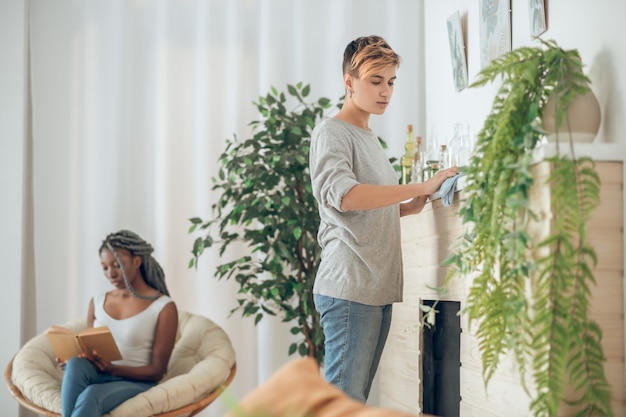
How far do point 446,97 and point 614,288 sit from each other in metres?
1.91

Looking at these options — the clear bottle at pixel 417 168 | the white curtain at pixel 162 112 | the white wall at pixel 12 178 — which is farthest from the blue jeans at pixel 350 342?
the white wall at pixel 12 178

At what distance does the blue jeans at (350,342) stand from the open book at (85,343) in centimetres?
120

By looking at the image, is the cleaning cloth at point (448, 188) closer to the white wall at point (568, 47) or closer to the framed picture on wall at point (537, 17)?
the white wall at point (568, 47)

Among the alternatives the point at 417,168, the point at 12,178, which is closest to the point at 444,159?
the point at 417,168

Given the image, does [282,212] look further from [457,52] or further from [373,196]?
[373,196]

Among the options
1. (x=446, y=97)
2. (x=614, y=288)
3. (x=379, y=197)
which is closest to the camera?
(x=614, y=288)

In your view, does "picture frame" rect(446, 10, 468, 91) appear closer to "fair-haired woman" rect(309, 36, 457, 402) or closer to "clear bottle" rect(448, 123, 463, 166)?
"clear bottle" rect(448, 123, 463, 166)

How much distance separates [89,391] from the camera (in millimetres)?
2992

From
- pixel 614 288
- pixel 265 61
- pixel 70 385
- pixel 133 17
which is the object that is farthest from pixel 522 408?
pixel 133 17

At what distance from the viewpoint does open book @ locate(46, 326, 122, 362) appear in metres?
3.12

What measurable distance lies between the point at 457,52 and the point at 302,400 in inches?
100

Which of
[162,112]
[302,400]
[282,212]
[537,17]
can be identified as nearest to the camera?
[302,400]

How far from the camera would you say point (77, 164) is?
4.16m

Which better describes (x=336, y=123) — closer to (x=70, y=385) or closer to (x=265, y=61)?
(x=70, y=385)
